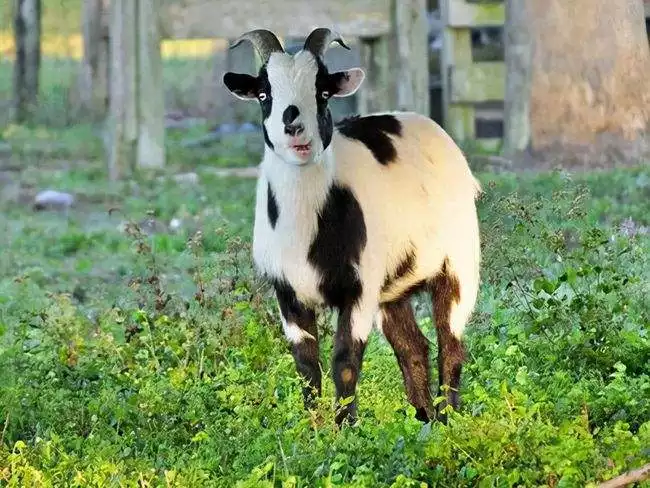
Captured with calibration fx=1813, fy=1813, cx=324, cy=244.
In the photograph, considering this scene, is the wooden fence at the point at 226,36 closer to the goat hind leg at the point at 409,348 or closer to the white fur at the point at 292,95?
the goat hind leg at the point at 409,348

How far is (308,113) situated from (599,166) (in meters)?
7.82

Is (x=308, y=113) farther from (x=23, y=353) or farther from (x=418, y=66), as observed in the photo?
(x=418, y=66)

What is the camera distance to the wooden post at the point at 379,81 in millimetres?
15336

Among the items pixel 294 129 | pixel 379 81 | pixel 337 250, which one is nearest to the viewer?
pixel 294 129

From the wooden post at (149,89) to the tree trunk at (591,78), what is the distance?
306cm

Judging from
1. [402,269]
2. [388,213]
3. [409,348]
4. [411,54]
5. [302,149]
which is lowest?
[409,348]

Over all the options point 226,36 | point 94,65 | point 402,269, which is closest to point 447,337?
point 402,269

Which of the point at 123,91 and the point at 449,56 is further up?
the point at 449,56

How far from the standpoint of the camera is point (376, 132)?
7270 mm

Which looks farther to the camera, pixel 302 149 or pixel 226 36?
pixel 226 36

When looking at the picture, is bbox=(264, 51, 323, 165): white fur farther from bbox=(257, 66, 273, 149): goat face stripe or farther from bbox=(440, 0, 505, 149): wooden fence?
bbox=(440, 0, 505, 149): wooden fence

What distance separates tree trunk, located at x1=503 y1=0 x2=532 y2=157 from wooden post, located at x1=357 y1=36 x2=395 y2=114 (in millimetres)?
1039

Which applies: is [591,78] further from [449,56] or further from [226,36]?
[226,36]

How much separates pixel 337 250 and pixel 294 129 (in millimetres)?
495
